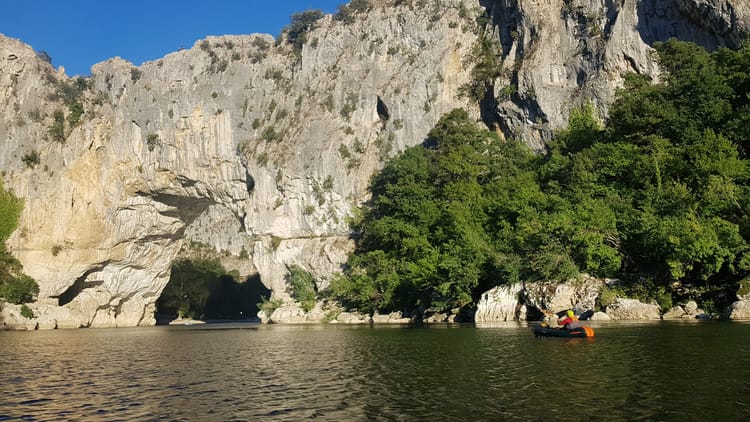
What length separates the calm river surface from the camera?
37.8 feet

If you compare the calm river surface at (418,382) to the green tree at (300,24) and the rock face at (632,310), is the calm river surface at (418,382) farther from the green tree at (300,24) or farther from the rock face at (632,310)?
the green tree at (300,24)

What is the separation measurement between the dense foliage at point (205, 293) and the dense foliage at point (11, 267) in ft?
93.3

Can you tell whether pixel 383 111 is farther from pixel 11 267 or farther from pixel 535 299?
pixel 11 267

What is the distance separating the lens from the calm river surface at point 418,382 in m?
11.5

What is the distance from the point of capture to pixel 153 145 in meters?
64.2

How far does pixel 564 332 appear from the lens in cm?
2352

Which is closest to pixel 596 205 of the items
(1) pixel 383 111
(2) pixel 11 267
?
(1) pixel 383 111

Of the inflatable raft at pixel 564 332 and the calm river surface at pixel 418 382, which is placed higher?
the inflatable raft at pixel 564 332

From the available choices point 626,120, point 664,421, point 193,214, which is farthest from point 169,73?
point 664,421

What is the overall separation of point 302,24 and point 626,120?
41.6 metres

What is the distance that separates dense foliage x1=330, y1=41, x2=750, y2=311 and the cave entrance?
41684mm

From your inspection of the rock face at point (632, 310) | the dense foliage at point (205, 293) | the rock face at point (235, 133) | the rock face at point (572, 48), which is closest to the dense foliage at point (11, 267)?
the rock face at point (235, 133)

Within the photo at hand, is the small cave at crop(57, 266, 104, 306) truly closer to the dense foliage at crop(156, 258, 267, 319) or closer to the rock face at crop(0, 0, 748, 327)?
the rock face at crop(0, 0, 748, 327)

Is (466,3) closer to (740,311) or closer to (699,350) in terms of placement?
(740,311)
